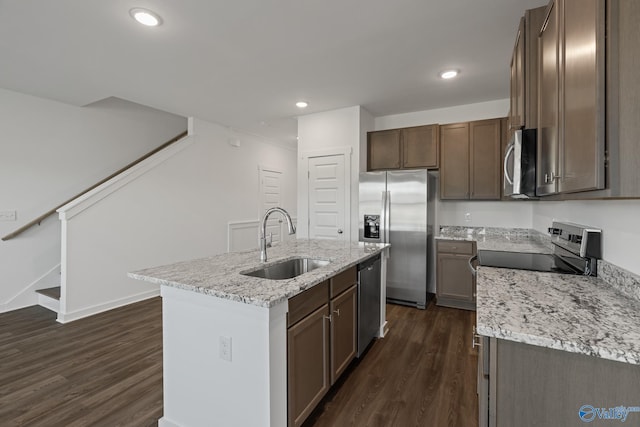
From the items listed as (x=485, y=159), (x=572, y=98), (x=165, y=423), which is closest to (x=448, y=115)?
(x=485, y=159)

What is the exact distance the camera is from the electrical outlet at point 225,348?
1.49 metres

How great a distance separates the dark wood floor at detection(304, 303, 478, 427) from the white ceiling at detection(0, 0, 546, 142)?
105 inches

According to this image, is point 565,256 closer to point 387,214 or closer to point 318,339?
point 318,339

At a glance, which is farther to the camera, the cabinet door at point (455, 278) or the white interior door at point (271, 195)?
the white interior door at point (271, 195)

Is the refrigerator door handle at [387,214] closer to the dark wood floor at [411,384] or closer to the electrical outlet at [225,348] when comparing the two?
the dark wood floor at [411,384]

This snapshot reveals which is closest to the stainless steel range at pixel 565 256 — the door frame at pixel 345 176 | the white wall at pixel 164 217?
the door frame at pixel 345 176

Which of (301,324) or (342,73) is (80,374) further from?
(342,73)

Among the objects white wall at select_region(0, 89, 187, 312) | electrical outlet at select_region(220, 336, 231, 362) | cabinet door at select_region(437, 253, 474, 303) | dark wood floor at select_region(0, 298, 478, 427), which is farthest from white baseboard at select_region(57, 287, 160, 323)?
cabinet door at select_region(437, 253, 474, 303)

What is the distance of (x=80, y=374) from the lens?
2.30 m

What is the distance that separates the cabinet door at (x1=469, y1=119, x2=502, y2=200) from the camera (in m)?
3.67

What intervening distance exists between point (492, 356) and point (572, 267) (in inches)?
44.2

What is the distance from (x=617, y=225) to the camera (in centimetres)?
143

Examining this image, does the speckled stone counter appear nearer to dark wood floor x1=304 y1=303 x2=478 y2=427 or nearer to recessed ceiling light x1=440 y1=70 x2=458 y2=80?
dark wood floor x1=304 y1=303 x2=478 y2=427

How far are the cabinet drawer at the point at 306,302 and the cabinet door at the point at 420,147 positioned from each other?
277 centimetres
